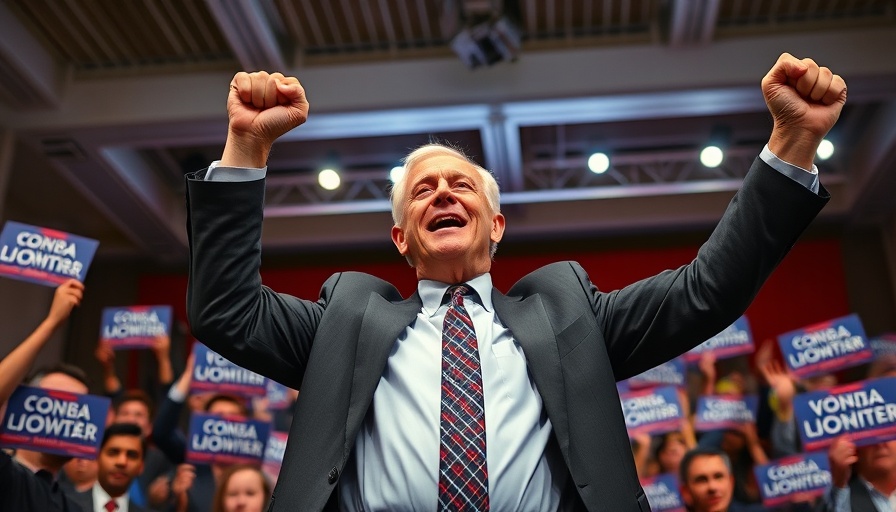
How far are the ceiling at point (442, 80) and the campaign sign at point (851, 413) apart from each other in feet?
8.15

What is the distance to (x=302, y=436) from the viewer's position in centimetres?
134

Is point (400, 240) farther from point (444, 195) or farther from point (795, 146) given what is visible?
point (795, 146)

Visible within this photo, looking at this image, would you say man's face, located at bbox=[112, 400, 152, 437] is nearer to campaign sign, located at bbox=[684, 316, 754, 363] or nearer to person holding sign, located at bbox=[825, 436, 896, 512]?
campaign sign, located at bbox=[684, 316, 754, 363]

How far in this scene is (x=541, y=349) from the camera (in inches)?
55.3

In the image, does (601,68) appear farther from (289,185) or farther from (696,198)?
(289,185)

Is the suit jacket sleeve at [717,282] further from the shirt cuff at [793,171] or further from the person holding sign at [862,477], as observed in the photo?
the person holding sign at [862,477]

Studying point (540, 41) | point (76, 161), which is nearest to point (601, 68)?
point (540, 41)

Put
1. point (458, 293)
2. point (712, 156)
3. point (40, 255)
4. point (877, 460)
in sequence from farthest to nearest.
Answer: point (712, 156)
point (877, 460)
point (40, 255)
point (458, 293)

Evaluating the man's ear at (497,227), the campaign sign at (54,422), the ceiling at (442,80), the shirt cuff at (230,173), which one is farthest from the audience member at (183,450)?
the shirt cuff at (230,173)

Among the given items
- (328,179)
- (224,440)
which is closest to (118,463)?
(224,440)

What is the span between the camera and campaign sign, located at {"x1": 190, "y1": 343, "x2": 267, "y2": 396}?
14.1 feet

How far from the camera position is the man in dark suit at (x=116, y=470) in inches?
135

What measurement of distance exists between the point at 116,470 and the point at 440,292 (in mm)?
2393

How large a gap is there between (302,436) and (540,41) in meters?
4.80
